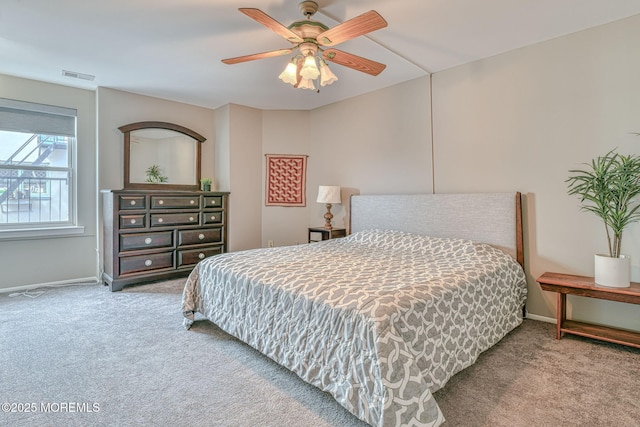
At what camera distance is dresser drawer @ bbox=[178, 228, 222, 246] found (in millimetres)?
4180

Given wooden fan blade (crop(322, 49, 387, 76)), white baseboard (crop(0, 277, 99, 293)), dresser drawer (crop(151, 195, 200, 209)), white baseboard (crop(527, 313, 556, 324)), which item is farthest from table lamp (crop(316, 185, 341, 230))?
white baseboard (crop(0, 277, 99, 293))

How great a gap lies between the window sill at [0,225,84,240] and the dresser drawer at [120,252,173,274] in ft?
3.01

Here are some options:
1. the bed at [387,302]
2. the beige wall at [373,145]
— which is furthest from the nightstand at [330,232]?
the bed at [387,302]

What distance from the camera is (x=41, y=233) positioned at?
379cm

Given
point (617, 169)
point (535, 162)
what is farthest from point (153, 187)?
point (617, 169)

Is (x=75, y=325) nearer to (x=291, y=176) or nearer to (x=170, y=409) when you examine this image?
(x=170, y=409)

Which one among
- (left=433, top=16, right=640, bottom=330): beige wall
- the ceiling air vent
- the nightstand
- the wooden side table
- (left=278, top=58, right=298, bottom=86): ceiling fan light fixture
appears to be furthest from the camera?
the nightstand

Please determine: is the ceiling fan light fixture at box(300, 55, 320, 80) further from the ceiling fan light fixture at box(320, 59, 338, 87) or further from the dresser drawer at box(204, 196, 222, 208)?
the dresser drawer at box(204, 196, 222, 208)

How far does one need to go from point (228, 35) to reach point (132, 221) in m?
2.42

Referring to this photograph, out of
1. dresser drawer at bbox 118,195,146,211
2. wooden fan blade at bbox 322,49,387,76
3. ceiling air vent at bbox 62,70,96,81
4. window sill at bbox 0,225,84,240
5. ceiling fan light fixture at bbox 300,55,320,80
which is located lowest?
window sill at bbox 0,225,84,240

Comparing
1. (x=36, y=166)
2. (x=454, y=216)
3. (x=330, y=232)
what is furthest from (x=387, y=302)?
(x=36, y=166)

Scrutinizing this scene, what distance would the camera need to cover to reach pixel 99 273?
4.17 meters

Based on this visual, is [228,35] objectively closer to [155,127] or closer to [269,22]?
[269,22]

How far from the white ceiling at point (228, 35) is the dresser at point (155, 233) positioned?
57.0 inches
